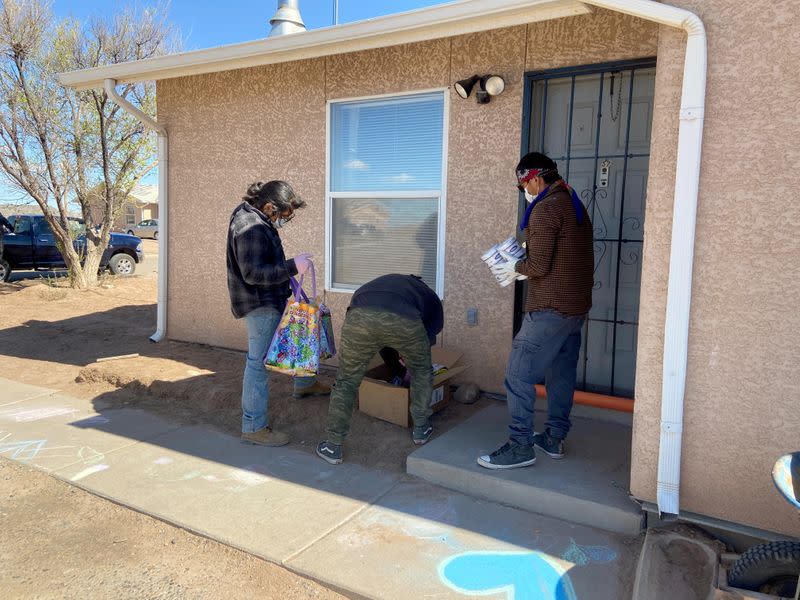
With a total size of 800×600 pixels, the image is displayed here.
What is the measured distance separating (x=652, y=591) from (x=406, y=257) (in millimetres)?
3457

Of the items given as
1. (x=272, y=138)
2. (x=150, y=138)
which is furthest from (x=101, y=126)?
(x=272, y=138)

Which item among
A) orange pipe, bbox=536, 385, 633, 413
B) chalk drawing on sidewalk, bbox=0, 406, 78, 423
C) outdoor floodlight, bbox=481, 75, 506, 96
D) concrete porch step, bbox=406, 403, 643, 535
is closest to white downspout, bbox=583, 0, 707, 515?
concrete porch step, bbox=406, 403, 643, 535

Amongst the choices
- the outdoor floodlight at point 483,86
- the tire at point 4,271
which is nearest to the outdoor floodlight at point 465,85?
the outdoor floodlight at point 483,86

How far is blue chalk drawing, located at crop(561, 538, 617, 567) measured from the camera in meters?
2.84

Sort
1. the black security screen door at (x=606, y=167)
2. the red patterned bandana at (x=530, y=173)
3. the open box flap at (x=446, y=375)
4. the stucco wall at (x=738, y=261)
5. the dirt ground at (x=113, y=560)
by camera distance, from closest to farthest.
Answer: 1. the stucco wall at (x=738, y=261)
2. the dirt ground at (x=113, y=560)
3. the red patterned bandana at (x=530, y=173)
4. the black security screen door at (x=606, y=167)
5. the open box flap at (x=446, y=375)

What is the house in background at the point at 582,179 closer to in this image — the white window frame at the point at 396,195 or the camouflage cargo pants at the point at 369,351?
the white window frame at the point at 396,195

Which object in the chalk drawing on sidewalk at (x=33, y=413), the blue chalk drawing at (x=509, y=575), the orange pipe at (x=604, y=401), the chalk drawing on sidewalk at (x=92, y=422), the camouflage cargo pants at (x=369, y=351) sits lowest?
the chalk drawing on sidewalk at (x=33, y=413)

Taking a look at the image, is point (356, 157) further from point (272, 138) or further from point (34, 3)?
point (34, 3)

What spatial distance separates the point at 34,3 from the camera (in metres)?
10.8

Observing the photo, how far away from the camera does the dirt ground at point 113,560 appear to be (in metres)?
2.74

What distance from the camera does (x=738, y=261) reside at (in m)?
2.70

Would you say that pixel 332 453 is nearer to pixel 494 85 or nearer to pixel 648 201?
pixel 648 201

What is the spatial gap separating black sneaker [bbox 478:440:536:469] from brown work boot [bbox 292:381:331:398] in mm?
1978

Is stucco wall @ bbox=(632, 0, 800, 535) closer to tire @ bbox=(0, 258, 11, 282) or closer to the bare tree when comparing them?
the bare tree
